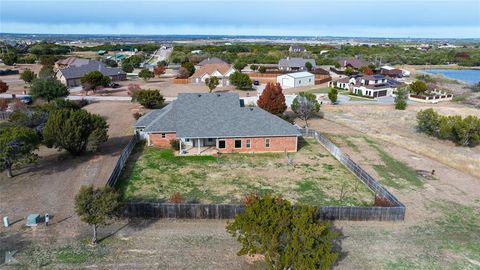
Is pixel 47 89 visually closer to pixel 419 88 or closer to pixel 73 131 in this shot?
pixel 73 131

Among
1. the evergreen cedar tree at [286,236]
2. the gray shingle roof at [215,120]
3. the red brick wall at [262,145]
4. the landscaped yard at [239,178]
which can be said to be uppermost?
the gray shingle roof at [215,120]

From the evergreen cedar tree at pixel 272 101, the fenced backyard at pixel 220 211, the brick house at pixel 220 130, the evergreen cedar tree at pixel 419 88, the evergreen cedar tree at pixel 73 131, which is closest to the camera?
the fenced backyard at pixel 220 211

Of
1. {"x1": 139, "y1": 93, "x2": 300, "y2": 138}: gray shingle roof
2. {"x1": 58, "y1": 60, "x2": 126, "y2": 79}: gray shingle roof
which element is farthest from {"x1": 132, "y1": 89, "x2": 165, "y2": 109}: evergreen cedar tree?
{"x1": 58, "y1": 60, "x2": 126, "y2": 79}: gray shingle roof

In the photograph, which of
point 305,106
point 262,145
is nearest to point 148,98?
point 305,106

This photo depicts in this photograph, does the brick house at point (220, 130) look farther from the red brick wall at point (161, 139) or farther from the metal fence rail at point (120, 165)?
the metal fence rail at point (120, 165)

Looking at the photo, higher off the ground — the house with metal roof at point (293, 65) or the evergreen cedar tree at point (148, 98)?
the house with metal roof at point (293, 65)

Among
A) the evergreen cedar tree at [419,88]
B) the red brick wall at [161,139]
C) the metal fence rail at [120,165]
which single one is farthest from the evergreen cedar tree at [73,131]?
the evergreen cedar tree at [419,88]

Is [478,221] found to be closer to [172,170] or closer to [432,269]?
[432,269]

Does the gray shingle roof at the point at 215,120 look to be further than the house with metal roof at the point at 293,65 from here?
No
